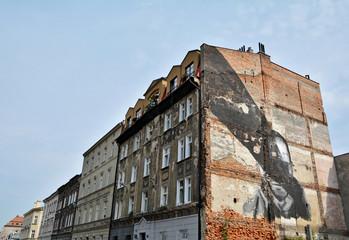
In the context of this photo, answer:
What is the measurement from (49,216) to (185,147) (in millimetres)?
42499

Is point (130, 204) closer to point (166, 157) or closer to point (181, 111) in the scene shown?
point (166, 157)

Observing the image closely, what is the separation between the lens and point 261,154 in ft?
65.4

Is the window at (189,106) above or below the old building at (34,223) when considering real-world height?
above

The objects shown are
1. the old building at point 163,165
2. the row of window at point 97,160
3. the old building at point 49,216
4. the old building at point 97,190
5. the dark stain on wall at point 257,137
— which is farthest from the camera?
the old building at point 49,216

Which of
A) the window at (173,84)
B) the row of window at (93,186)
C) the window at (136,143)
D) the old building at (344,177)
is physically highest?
the window at (173,84)

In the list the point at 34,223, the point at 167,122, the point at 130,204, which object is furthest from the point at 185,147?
the point at 34,223

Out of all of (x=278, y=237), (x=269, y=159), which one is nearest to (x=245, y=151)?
(x=269, y=159)

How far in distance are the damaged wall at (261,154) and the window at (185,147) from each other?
1947mm

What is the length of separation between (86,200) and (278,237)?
24.4 m

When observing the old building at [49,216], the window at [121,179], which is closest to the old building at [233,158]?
the window at [121,179]

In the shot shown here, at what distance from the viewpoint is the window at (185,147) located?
64.8 ft

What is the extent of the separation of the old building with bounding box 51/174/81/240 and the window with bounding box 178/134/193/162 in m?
23.8

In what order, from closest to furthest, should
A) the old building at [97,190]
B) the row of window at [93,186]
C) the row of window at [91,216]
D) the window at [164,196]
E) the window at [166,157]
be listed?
the window at [164,196] < the window at [166,157] < the old building at [97,190] < the row of window at [91,216] < the row of window at [93,186]

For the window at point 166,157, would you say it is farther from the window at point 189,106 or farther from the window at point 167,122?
the window at point 189,106
